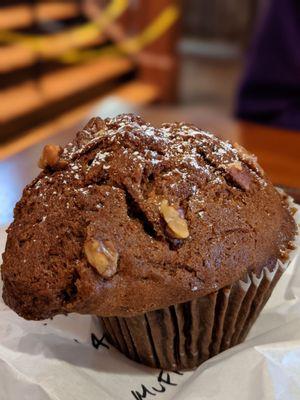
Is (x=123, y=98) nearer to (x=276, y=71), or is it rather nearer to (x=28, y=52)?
(x=28, y=52)

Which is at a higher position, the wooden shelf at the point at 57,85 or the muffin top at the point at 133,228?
the muffin top at the point at 133,228

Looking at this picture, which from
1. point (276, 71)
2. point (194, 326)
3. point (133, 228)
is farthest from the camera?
point (276, 71)

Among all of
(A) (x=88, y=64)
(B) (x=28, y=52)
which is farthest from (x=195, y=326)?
(A) (x=88, y=64)

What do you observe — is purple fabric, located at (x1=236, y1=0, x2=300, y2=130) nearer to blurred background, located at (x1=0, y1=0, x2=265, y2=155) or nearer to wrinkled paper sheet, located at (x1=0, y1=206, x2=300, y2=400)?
wrinkled paper sheet, located at (x1=0, y1=206, x2=300, y2=400)

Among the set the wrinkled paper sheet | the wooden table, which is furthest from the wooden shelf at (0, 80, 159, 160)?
the wrinkled paper sheet

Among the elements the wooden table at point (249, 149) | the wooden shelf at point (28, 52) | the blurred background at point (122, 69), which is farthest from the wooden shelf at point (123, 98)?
the wooden table at point (249, 149)

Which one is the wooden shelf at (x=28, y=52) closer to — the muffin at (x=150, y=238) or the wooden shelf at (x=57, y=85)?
the wooden shelf at (x=57, y=85)
